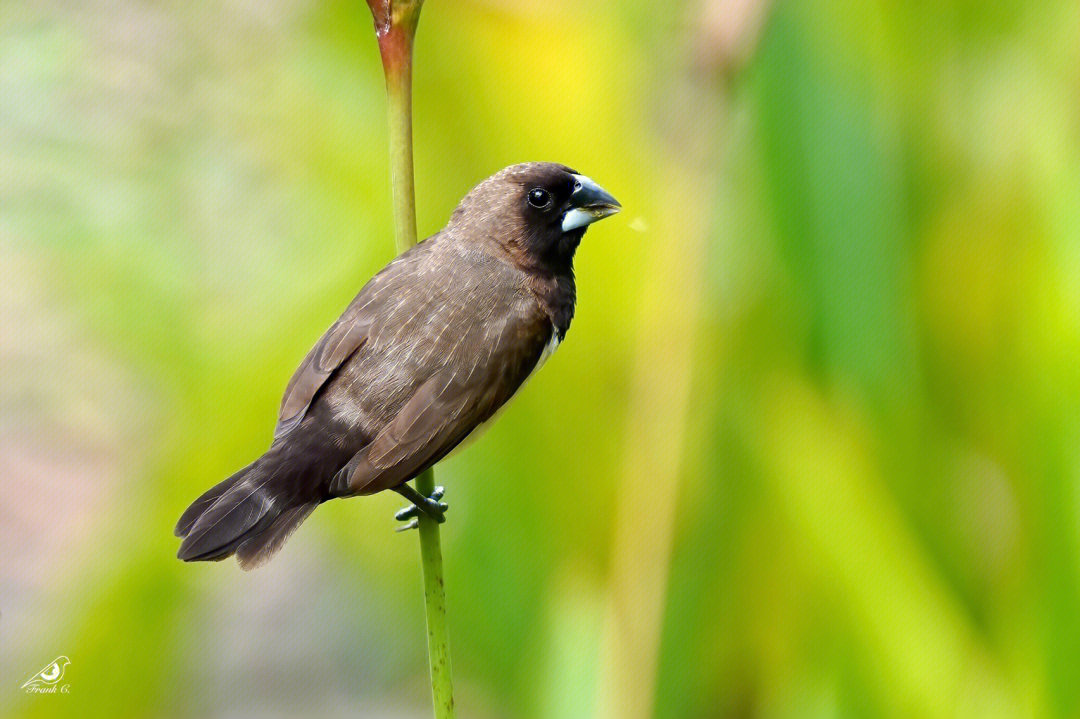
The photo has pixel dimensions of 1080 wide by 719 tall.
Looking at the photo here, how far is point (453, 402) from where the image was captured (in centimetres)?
134

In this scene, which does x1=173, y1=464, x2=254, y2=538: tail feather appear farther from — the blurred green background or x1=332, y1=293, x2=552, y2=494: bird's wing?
the blurred green background

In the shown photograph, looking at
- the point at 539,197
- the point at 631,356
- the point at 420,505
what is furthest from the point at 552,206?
the point at 420,505

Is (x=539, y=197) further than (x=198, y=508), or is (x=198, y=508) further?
(x=539, y=197)

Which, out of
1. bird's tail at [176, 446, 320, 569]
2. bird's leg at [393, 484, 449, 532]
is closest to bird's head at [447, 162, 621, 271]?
bird's leg at [393, 484, 449, 532]

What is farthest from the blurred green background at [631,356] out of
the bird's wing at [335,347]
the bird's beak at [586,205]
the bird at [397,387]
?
the bird's wing at [335,347]

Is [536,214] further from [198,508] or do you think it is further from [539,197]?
[198,508]

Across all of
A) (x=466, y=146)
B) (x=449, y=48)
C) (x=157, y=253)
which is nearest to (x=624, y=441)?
(x=466, y=146)

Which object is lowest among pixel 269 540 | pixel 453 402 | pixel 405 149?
pixel 269 540

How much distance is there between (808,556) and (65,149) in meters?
1.66

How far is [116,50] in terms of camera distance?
213 cm

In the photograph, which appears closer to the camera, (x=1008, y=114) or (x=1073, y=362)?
(x=1073, y=362)

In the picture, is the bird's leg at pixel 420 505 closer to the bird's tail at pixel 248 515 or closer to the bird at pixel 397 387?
the bird at pixel 397 387

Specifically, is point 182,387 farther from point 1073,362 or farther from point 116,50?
point 1073,362

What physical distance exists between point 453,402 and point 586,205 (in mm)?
458
